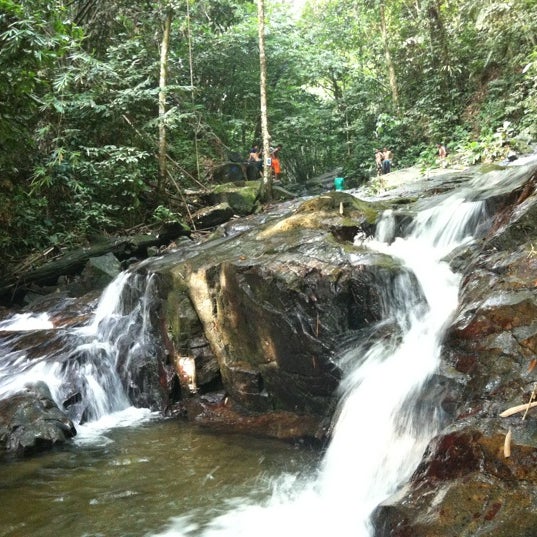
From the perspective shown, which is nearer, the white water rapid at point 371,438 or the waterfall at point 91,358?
the white water rapid at point 371,438

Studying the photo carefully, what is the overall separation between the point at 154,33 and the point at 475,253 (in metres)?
12.1

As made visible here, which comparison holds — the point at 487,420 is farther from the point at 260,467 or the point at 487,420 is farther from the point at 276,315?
the point at 276,315

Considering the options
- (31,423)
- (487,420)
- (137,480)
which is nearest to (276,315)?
(137,480)

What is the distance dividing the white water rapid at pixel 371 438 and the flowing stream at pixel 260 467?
0.01m

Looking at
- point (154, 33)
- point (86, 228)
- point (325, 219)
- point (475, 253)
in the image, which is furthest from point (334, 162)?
point (475, 253)

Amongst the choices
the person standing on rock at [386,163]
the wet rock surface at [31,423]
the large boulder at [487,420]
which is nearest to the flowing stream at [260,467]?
the wet rock surface at [31,423]

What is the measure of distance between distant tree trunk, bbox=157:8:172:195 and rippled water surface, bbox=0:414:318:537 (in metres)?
8.78

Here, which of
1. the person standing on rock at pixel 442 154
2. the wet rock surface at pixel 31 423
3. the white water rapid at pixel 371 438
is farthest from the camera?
the person standing on rock at pixel 442 154

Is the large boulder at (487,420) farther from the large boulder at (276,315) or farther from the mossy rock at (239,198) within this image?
the mossy rock at (239,198)

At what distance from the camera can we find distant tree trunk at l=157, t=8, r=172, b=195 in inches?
477

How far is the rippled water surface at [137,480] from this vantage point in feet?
12.7

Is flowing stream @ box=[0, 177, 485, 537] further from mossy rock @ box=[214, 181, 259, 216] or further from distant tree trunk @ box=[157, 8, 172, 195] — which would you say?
distant tree trunk @ box=[157, 8, 172, 195]

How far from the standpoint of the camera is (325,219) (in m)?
7.33

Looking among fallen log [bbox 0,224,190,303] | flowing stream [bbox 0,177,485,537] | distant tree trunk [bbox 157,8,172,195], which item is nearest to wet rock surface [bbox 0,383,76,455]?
flowing stream [bbox 0,177,485,537]
